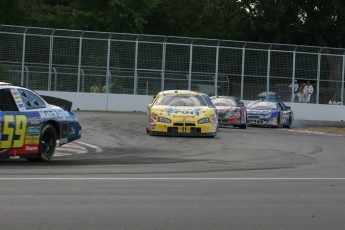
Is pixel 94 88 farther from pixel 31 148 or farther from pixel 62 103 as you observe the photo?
pixel 31 148

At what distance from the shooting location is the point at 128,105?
132 feet

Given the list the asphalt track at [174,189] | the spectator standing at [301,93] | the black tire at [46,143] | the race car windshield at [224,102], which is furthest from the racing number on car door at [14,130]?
the spectator standing at [301,93]

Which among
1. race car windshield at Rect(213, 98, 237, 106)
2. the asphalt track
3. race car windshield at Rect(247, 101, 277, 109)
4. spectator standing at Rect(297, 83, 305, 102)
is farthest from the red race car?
spectator standing at Rect(297, 83, 305, 102)

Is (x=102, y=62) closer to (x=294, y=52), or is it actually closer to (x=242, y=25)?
(x=294, y=52)

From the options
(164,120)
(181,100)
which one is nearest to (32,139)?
(164,120)

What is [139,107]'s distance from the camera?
40281mm

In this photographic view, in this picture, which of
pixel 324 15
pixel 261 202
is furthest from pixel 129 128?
pixel 324 15

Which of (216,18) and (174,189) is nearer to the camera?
(174,189)

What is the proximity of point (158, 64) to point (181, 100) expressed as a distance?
728 inches

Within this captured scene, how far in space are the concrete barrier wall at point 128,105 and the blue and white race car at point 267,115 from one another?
397 inches

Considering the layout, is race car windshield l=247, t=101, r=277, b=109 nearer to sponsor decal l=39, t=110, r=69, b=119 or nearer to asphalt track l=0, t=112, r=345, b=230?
asphalt track l=0, t=112, r=345, b=230

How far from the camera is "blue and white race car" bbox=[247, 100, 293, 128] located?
30.7 metres

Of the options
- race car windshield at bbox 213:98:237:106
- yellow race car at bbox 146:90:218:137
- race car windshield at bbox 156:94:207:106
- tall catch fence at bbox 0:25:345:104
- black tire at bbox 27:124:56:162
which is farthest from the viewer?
tall catch fence at bbox 0:25:345:104

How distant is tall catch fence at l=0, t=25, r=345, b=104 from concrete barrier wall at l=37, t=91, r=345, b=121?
0.39 metres
